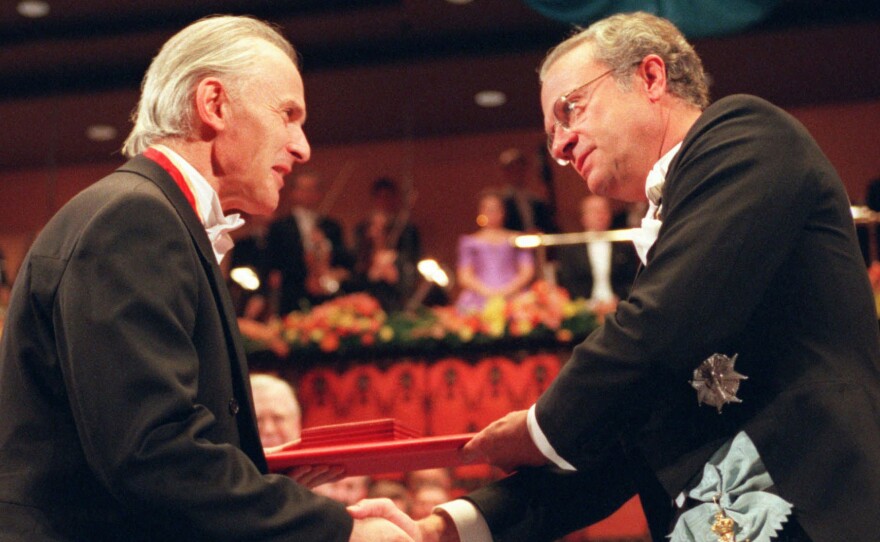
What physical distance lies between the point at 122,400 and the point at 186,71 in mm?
830

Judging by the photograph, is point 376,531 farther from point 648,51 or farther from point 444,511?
point 648,51

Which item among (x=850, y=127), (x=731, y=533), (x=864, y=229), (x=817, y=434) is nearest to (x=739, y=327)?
(x=817, y=434)

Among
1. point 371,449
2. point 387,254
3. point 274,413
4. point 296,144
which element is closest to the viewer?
point 371,449

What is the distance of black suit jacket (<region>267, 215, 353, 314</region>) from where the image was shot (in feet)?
26.9

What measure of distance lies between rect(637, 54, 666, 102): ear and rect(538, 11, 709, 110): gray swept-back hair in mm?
18

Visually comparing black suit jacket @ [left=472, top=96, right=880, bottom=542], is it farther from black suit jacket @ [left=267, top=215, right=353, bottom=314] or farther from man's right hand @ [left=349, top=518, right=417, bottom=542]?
black suit jacket @ [left=267, top=215, right=353, bottom=314]

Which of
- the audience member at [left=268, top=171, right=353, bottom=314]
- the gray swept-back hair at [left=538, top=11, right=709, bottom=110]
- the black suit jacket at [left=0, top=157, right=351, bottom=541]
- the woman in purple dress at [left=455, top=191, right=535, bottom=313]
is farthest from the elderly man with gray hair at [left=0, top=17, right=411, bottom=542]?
the woman in purple dress at [left=455, top=191, right=535, bottom=313]

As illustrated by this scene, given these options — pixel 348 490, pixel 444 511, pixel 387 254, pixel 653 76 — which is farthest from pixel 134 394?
pixel 387 254

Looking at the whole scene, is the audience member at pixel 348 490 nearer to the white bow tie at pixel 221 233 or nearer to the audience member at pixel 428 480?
the audience member at pixel 428 480

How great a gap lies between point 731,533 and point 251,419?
2.96 ft

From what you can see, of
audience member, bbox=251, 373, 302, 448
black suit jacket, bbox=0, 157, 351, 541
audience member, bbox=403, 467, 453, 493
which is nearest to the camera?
black suit jacket, bbox=0, 157, 351, 541

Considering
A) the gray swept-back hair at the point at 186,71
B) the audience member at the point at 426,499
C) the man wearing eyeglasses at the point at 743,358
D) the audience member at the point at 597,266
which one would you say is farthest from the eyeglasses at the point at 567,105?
the audience member at the point at 597,266

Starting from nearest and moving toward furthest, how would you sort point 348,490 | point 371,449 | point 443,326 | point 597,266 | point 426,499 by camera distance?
point 371,449 < point 348,490 < point 426,499 < point 443,326 < point 597,266

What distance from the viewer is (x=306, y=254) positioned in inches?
339
